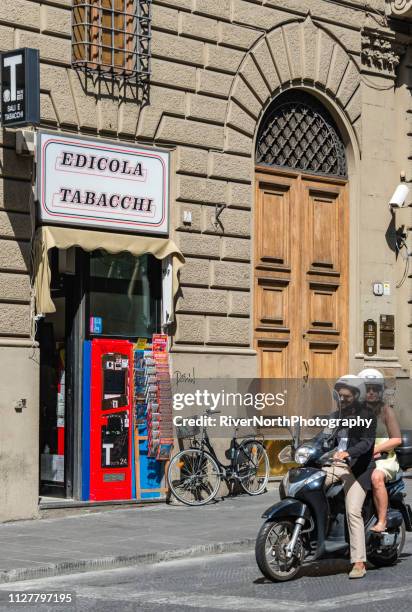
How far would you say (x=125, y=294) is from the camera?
1634cm

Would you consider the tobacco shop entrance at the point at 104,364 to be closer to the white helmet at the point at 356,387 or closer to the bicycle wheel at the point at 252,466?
the bicycle wheel at the point at 252,466

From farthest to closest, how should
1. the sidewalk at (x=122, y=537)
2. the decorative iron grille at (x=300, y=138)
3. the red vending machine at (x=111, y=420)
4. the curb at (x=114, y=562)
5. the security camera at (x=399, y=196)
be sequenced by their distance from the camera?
the security camera at (x=399, y=196)
the decorative iron grille at (x=300, y=138)
the red vending machine at (x=111, y=420)
the sidewalk at (x=122, y=537)
the curb at (x=114, y=562)

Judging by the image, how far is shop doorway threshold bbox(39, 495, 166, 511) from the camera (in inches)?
600

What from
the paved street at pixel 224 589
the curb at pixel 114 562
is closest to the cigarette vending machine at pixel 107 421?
the curb at pixel 114 562

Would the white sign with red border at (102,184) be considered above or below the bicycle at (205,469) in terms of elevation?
above

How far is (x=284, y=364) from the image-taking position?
729 inches

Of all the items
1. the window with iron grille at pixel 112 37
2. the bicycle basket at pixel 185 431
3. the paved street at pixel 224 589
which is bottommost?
the paved street at pixel 224 589

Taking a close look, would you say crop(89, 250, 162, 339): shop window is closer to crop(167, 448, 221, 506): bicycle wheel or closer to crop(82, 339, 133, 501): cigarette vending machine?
crop(82, 339, 133, 501): cigarette vending machine

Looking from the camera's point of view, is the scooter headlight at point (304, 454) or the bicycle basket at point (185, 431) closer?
the scooter headlight at point (304, 454)

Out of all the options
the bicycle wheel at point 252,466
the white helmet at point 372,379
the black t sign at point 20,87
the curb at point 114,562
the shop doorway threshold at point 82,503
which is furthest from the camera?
the bicycle wheel at point 252,466

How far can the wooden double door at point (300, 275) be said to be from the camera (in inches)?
718

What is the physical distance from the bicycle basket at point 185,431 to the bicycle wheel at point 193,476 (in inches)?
7.6

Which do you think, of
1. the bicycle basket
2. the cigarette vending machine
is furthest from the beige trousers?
the bicycle basket

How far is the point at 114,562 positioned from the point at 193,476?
4671 millimetres
